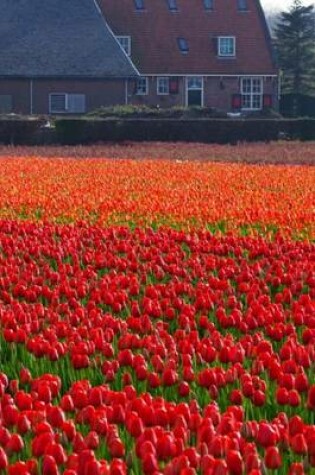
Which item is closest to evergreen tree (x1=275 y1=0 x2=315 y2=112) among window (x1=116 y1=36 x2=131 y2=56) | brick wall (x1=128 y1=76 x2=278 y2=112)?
brick wall (x1=128 y1=76 x2=278 y2=112)

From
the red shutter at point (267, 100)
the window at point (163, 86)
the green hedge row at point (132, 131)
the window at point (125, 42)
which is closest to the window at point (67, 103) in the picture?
the window at point (163, 86)

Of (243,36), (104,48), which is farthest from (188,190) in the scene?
(243,36)

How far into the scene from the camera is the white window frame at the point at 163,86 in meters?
64.6

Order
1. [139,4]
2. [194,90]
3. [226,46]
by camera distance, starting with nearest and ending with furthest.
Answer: [194,90] → [226,46] → [139,4]

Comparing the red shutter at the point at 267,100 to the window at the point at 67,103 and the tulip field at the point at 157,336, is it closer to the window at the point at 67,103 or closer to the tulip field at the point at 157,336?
the window at the point at 67,103

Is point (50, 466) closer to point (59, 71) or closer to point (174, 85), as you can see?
point (59, 71)

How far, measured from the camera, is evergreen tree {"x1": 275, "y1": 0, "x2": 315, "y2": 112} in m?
74.6

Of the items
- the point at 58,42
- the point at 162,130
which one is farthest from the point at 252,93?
the point at 162,130

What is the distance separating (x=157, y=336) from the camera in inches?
283

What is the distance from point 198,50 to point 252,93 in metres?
4.06

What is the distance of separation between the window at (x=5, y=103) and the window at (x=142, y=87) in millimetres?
8114

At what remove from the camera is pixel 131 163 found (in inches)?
1080

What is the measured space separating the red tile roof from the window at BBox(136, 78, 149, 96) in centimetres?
56

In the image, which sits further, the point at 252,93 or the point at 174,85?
the point at 252,93
